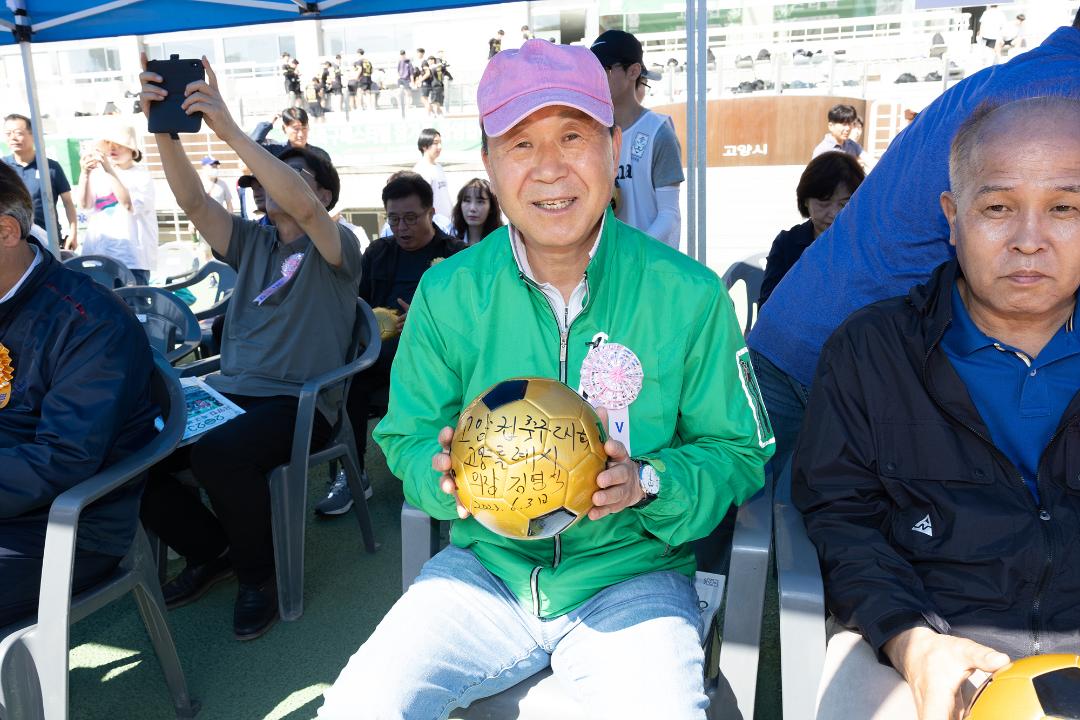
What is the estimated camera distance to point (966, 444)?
63.1 inches

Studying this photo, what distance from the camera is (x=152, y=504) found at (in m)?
3.17

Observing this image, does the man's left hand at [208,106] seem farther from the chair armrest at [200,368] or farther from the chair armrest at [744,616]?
the chair armrest at [744,616]

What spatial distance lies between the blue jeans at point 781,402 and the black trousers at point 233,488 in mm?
1859

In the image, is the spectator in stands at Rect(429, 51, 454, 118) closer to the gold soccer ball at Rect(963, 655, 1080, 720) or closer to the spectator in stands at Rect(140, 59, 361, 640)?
the spectator in stands at Rect(140, 59, 361, 640)

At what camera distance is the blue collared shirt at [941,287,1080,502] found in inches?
62.5

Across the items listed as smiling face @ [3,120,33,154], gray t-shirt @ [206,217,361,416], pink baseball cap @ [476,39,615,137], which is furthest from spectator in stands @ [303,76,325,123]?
pink baseball cap @ [476,39,615,137]

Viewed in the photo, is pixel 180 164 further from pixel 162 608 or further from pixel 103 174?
pixel 103 174

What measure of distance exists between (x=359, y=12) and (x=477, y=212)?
63.4 inches

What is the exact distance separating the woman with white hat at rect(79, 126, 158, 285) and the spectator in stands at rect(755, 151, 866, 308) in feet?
19.2

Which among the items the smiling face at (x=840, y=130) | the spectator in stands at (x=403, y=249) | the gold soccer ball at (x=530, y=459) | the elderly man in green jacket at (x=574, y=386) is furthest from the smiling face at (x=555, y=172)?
the smiling face at (x=840, y=130)

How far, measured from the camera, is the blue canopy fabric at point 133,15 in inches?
223

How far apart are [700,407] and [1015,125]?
80cm

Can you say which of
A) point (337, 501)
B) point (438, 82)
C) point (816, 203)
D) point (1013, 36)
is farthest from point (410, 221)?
point (438, 82)

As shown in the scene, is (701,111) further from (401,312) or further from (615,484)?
(615,484)
